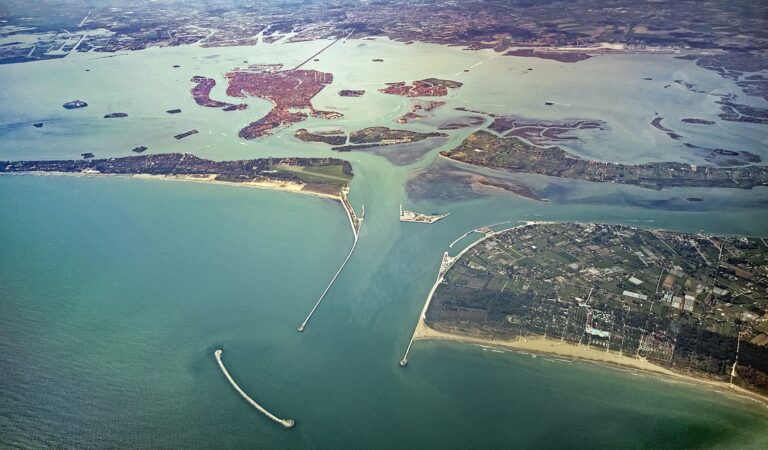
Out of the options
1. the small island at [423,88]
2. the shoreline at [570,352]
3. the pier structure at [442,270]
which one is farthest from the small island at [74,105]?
the shoreline at [570,352]

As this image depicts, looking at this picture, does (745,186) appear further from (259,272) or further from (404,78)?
(404,78)

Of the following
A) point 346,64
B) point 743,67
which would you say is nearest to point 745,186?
point 743,67

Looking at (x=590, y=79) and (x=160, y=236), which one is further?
(x=590, y=79)

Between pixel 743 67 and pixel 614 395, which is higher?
pixel 743 67

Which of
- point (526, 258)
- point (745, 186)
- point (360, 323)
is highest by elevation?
point (745, 186)

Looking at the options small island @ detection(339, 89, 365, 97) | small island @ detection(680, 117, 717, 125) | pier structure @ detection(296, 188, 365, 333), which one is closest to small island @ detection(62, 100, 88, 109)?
small island @ detection(339, 89, 365, 97)

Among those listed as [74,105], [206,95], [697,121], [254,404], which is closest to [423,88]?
[206,95]

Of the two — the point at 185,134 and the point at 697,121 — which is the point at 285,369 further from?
the point at 697,121
